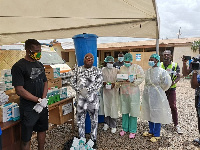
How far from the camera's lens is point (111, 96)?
3.83 metres

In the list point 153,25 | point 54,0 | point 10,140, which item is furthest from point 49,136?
point 153,25

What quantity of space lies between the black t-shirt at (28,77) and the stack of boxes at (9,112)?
0.95ft

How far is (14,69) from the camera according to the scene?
87.6 inches

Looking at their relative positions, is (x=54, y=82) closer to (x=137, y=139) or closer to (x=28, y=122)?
(x=28, y=122)

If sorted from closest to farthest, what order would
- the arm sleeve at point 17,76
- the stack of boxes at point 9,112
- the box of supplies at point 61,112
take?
the arm sleeve at point 17,76
the stack of boxes at point 9,112
the box of supplies at point 61,112

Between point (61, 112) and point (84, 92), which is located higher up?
point (84, 92)

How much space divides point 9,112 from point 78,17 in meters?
1.94

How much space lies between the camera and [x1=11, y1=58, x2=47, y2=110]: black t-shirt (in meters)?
2.22

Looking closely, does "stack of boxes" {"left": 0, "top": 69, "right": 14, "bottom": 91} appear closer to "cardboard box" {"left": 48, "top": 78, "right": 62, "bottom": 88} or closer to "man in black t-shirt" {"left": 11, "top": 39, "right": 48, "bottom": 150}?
"man in black t-shirt" {"left": 11, "top": 39, "right": 48, "bottom": 150}

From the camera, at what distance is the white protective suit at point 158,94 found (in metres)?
3.34

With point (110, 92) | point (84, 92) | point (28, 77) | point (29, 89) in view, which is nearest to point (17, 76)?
point (28, 77)

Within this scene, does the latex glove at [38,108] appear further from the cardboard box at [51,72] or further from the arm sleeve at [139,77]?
the arm sleeve at [139,77]

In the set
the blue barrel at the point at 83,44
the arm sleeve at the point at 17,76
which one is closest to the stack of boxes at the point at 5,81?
the arm sleeve at the point at 17,76

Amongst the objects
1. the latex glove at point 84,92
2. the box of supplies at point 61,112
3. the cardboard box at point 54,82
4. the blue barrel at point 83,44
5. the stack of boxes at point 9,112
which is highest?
the blue barrel at point 83,44
